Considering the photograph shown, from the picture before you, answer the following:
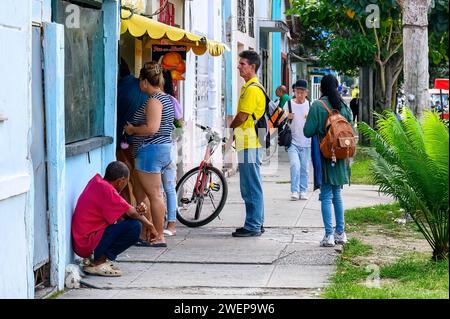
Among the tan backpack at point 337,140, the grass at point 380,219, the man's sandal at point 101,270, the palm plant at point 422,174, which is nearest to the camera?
the man's sandal at point 101,270

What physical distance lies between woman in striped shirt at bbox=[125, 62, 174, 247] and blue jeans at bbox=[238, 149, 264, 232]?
1137mm

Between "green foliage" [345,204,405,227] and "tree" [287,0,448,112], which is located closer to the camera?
"green foliage" [345,204,405,227]

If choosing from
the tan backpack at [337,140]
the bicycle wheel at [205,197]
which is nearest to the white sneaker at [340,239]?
the tan backpack at [337,140]

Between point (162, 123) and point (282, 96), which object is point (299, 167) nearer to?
point (282, 96)

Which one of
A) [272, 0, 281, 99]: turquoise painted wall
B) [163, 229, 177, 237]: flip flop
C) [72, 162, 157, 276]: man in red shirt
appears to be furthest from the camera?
[272, 0, 281, 99]: turquoise painted wall

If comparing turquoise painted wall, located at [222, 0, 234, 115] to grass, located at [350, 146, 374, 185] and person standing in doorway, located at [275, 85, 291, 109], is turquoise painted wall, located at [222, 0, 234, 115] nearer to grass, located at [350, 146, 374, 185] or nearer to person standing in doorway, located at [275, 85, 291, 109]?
person standing in doorway, located at [275, 85, 291, 109]

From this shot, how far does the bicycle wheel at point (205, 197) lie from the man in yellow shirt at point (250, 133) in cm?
75

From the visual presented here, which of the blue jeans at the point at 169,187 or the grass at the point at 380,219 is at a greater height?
the blue jeans at the point at 169,187

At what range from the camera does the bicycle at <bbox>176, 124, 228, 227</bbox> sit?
39.4 feet

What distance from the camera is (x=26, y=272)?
277 inches

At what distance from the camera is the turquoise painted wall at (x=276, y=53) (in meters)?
32.1

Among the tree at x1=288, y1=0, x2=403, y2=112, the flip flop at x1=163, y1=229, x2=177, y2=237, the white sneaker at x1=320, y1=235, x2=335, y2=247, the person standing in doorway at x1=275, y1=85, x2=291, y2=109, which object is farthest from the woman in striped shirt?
the tree at x1=288, y1=0, x2=403, y2=112

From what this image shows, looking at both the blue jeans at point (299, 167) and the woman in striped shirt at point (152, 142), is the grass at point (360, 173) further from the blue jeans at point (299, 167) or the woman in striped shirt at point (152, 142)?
the woman in striped shirt at point (152, 142)
